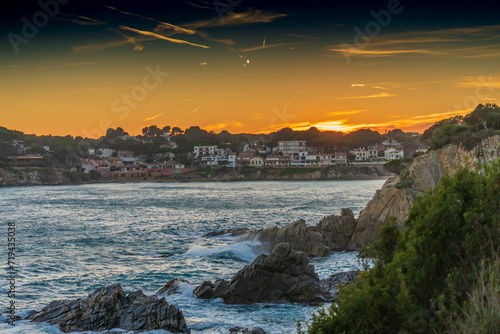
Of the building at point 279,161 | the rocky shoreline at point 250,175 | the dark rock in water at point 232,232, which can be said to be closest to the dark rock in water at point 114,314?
the dark rock in water at point 232,232

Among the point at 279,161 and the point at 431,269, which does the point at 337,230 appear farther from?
the point at 279,161

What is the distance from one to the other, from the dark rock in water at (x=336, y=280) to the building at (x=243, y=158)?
123 meters

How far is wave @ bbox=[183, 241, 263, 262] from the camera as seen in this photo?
29.0 m

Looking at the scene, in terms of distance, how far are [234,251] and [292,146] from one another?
401 ft

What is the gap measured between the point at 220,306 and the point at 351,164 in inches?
5039

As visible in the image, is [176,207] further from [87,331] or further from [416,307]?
[416,307]

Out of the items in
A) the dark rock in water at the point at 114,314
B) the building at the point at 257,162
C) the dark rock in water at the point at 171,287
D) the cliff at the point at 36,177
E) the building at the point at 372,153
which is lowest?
the dark rock in water at the point at 171,287

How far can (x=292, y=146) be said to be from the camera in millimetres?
150625

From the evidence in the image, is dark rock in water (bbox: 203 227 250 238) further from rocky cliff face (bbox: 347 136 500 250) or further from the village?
the village

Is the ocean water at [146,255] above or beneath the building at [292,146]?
beneath

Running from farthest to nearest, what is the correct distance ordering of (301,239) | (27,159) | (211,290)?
(27,159) < (301,239) < (211,290)

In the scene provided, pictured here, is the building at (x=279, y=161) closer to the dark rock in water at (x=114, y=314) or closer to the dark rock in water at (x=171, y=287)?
the dark rock in water at (x=171, y=287)

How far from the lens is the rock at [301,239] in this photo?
2812 centimetres

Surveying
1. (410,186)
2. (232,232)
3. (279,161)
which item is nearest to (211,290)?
(232,232)
